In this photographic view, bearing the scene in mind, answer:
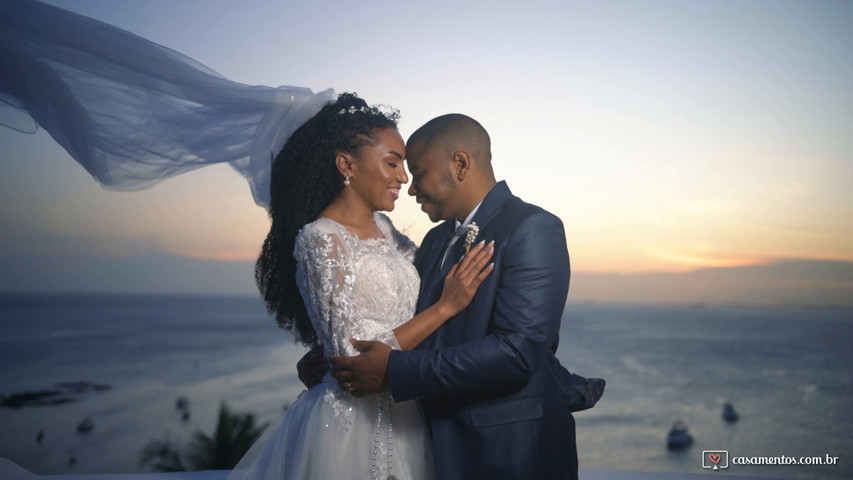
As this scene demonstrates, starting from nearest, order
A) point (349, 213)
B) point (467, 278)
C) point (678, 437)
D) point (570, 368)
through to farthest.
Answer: point (467, 278), point (349, 213), point (678, 437), point (570, 368)

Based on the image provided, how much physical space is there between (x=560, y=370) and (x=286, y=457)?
115 centimetres

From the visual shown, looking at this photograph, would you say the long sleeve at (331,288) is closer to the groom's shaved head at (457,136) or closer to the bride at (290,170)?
the bride at (290,170)

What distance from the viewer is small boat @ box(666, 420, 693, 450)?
87.1 ft

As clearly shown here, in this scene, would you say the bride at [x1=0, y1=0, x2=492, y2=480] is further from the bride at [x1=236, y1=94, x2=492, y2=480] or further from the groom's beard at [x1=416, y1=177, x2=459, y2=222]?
the groom's beard at [x1=416, y1=177, x2=459, y2=222]

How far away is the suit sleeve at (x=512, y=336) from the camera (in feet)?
6.95

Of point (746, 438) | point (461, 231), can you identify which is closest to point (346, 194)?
point (461, 231)

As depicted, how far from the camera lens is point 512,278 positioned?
2.24 metres

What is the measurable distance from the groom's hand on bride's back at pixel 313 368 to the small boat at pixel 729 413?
30.4 meters

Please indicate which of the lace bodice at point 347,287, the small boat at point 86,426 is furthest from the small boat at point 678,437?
the lace bodice at point 347,287

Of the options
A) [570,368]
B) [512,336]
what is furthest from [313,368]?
[570,368]

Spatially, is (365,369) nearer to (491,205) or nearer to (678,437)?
(491,205)

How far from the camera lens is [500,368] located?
6.98ft

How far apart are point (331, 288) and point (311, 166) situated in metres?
0.63

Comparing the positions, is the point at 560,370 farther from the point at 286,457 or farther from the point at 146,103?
the point at 146,103
